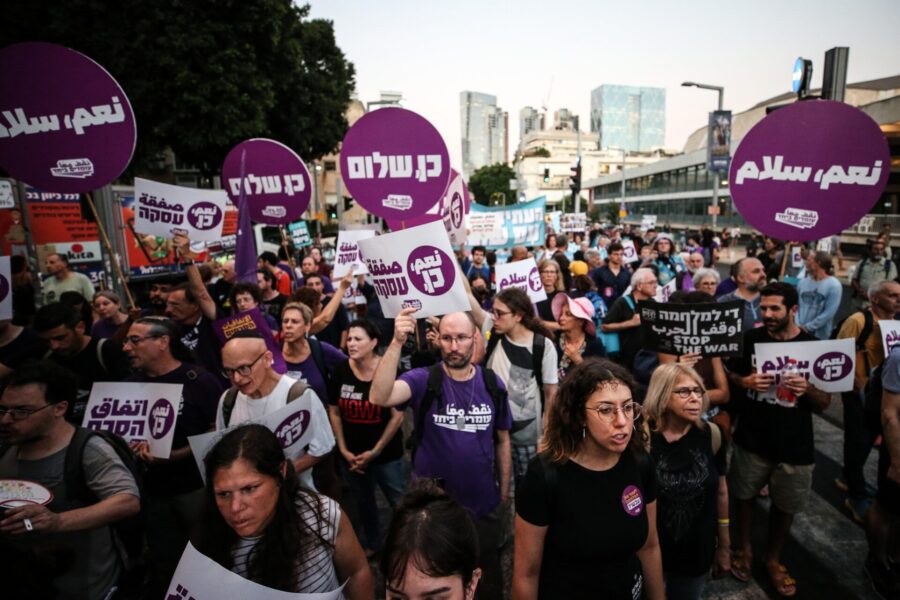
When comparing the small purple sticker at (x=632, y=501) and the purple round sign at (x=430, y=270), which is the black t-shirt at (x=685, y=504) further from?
the purple round sign at (x=430, y=270)

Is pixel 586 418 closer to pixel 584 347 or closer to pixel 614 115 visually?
pixel 584 347

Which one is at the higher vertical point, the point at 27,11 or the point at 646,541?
the point at 27,11

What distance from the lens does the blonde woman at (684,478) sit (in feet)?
8.52

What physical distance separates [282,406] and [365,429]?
0.91 m

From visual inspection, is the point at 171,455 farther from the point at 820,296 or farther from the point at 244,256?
the point at 820,296

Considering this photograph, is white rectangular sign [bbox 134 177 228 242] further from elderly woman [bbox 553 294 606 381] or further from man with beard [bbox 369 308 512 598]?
elderly woman [bbox 553 294 606 381]

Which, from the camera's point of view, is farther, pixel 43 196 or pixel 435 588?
pixel 43 196

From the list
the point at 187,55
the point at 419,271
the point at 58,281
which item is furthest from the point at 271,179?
the point at 187,55

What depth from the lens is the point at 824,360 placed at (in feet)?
10.8

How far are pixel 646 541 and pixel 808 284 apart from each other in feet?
19.2

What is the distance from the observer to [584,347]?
4.65m

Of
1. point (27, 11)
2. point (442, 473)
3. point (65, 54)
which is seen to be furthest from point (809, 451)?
point (27, 11)

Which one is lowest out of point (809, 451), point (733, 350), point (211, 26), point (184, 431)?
point (809, 451)

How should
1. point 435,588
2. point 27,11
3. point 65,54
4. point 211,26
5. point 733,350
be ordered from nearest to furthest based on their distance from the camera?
point 435,588 → point 733,350 → point 65,54 → point 27,11 → point 211,26
